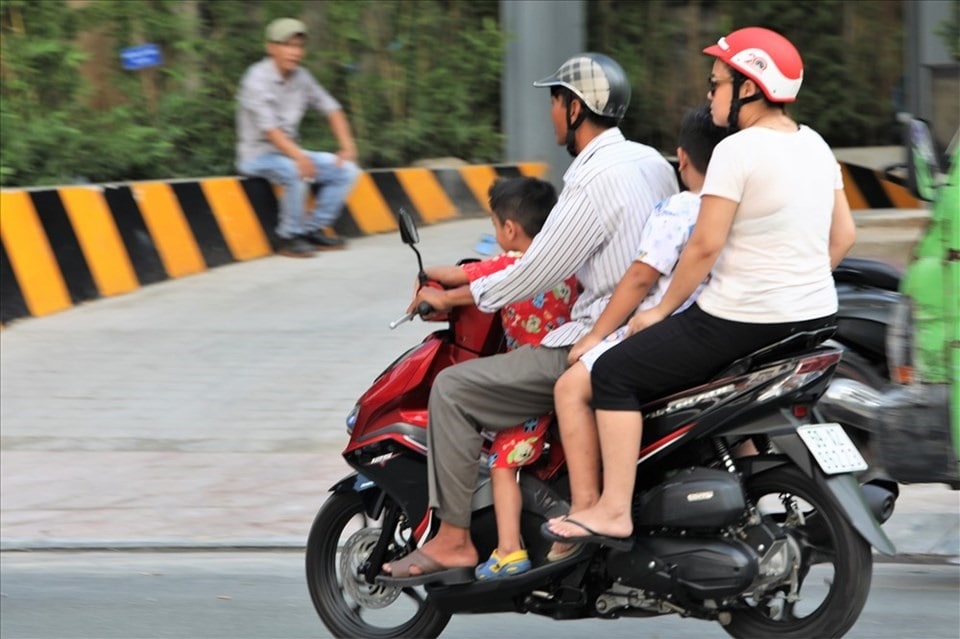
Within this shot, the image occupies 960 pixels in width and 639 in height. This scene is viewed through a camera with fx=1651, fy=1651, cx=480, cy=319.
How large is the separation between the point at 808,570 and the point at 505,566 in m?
0.86

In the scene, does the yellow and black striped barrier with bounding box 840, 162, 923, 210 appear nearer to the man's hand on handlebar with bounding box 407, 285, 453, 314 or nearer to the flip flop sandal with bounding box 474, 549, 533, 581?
the man's hand on handlebar with bounding box 407, 285, 453, 314

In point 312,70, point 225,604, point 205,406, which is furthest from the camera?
point 312,70

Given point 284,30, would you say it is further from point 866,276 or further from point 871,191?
point 871,191

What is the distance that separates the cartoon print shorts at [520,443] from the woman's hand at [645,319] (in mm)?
380

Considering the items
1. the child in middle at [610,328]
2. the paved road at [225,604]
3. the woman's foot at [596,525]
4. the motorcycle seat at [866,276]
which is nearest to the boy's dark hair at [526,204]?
the child in middle at [610,328]

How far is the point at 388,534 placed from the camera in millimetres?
5133

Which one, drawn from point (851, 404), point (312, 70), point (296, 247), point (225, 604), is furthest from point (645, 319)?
point (312, 70)

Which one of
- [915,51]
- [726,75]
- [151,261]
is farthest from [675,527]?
[915,51]

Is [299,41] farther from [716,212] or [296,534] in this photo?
[716,212]

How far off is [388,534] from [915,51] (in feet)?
39.3

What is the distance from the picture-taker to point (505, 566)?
4.78 m

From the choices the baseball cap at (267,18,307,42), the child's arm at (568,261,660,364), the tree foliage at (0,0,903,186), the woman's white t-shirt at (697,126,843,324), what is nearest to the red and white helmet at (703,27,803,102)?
the woman's white t-shirt at (697,126,843,324)

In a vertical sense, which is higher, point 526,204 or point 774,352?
point 526,204

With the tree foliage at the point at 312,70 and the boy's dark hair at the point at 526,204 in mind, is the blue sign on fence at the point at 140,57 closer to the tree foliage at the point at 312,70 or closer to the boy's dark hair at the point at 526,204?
the tree foliage at the point at 312,70
